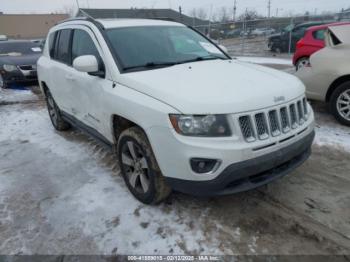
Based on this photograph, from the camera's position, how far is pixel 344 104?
5223mm

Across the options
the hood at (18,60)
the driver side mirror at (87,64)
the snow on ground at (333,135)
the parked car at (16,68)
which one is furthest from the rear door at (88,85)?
the hood at (18,60)

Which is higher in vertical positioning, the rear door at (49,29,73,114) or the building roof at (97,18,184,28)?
the building roof at (97,18,184,28)

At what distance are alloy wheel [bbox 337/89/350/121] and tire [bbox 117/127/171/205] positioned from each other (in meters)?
3.72

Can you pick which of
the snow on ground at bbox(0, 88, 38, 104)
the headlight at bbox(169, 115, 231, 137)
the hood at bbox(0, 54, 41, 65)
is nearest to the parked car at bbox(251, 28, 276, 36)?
the hood at bbox(0, 54, 41, 65)

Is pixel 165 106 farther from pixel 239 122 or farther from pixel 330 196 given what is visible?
pixel 330 196

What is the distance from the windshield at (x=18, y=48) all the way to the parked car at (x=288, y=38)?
11.8m

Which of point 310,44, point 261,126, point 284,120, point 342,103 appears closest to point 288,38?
point 310,44

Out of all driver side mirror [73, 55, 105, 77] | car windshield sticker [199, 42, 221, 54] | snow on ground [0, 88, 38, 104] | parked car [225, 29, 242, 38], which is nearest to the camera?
driver side mirror [73, 55, 105, 77]

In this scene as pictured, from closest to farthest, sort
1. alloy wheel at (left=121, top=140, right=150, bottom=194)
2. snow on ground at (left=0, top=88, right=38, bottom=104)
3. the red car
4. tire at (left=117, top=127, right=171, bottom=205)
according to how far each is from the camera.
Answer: tire at (left=117, top=127, right=171, bottom=205) < alloy wheel at (left=121, top=140, right=150, bottom=194) < snow on ground at (left=0, top=88, right=38, bottom=104) < the red car

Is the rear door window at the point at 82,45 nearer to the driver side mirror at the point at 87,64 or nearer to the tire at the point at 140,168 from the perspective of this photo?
the driver side mirror at the point at 87,64

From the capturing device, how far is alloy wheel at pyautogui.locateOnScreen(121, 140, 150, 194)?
310cm

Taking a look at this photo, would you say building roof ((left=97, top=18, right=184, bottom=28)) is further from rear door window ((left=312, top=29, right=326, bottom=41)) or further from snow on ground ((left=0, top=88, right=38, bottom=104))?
rear door window ((left=312, top=29, right=326, bottom=41))

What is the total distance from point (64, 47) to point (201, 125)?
3.19m

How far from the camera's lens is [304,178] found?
3711 mm
